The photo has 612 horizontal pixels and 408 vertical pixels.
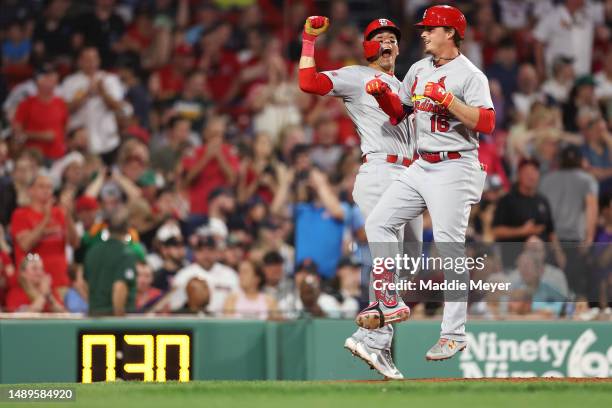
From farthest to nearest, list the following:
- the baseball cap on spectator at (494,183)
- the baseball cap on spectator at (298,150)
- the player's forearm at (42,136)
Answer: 1. the player's forearm at (42,136)
2. the baseball cap on spectator at (298,150)
3. the baseball cap on spectator at (494,183)

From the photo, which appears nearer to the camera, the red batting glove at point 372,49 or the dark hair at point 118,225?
the red batting glove at point 372,49

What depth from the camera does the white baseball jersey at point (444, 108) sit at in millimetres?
7238

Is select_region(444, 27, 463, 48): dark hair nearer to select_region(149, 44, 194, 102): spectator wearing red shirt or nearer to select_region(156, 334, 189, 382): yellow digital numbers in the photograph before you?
select_region(156, 334, 189, 382): yellow digital numbers

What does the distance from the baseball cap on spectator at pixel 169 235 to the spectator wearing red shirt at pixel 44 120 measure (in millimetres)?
1683

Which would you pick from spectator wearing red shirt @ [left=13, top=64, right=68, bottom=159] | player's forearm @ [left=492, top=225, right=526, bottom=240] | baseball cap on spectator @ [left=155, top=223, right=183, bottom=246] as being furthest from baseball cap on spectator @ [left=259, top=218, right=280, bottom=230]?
player's forearm @ [left=492, top=225, right=526, bottom=240]

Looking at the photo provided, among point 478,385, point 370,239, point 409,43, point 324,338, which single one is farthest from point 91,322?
point 409,43

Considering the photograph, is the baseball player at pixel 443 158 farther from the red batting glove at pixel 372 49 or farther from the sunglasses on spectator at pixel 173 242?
the sunglasses on spectator at pixel 173 242

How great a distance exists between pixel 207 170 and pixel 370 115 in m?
5.74

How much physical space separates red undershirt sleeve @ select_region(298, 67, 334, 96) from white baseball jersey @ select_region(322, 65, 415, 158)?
0.06 meters

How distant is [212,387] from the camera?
23.7ft

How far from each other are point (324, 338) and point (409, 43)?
6.32m

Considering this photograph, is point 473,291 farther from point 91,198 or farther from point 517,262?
point 91,198

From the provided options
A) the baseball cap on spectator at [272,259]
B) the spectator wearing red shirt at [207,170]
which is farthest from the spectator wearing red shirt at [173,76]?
the baseball cap on spectator at [272,259]

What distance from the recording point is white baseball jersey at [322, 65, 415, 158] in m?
7.71
